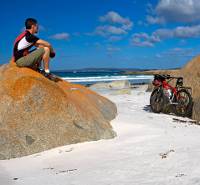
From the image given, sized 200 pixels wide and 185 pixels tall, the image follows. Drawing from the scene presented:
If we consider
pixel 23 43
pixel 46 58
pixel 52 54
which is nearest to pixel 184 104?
pixel 52 54

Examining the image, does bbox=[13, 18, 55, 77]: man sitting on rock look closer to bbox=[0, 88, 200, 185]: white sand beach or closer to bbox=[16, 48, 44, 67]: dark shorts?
bbox=[16, 48, 44, 67]: dark shorts

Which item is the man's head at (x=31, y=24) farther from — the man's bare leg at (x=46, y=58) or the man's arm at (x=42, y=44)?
the man's bare leg at (x=46, y=58)

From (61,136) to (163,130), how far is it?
2.30 metres

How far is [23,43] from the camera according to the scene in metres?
8.04

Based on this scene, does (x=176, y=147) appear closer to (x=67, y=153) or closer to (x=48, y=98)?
(x=67, y=153)

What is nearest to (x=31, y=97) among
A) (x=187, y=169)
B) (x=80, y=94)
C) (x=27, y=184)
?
(x=80, y=94)

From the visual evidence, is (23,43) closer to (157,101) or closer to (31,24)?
(31,24)

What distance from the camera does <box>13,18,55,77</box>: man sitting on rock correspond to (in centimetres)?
794

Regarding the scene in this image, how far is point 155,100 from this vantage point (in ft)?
38.3

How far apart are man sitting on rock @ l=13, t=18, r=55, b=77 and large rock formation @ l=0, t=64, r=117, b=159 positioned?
15.4 inches

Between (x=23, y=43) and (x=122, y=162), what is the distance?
3733 millimetres

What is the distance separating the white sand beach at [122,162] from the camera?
4855 mm

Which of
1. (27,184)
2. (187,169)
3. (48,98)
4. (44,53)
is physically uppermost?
(44,53)

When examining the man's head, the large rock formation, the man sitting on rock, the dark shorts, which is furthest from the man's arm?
the large rock formation
